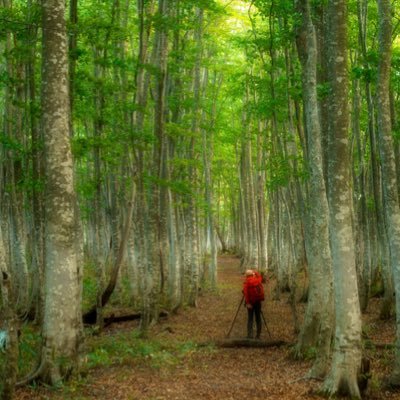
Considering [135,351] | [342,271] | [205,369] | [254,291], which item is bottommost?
[205,369]

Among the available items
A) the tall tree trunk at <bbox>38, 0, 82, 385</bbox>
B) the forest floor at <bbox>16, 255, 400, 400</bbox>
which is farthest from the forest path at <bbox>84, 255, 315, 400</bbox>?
the tall tree trunk at <bbox>38, 0, 82, 385</bbox>

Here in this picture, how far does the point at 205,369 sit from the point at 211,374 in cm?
46

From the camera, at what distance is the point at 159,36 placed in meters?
14.9

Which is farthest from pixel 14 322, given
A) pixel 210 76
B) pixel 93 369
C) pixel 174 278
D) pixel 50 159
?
pixel 210 76

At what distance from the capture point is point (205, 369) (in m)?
10.4

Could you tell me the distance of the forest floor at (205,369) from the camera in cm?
800

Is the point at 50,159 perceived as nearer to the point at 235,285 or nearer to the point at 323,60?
the point at 323,60

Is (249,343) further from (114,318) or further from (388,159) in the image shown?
(388,159)

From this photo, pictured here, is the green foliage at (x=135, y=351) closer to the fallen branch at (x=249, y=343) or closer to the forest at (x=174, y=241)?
the forest at (x=174, y=241)

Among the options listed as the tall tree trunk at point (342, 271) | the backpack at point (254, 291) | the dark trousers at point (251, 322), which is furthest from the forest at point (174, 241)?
the backpack at point (254, 291)

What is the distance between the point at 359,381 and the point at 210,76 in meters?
23.8

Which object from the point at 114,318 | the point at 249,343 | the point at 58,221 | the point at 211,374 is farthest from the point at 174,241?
the point at 58,221

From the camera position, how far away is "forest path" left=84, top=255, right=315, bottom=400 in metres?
8.16

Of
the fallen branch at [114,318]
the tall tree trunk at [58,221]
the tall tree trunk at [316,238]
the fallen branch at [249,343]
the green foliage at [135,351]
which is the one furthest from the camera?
the fallen branch at [114,318]
